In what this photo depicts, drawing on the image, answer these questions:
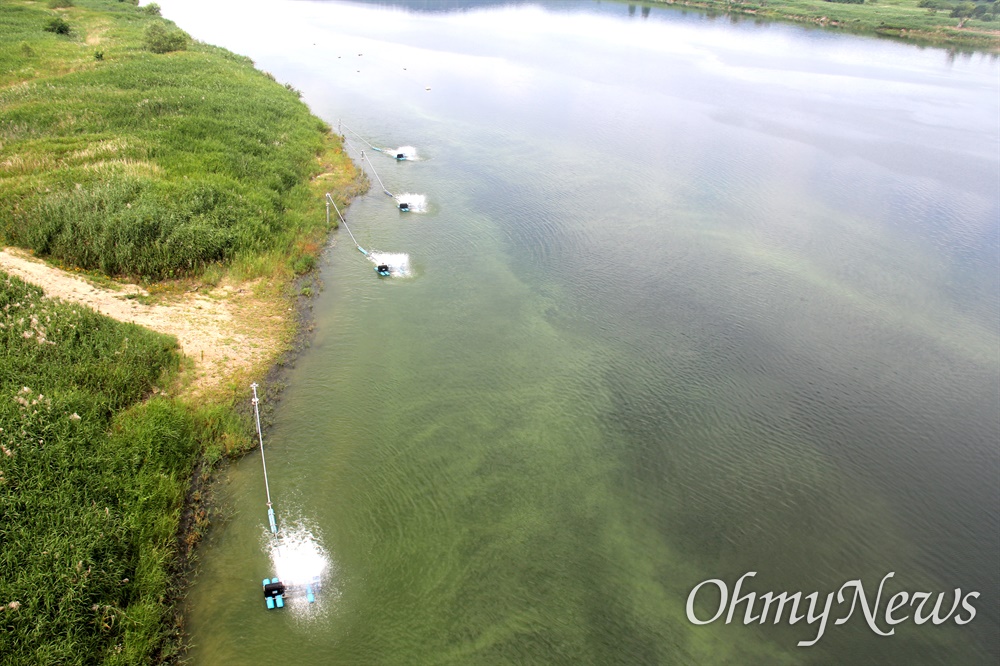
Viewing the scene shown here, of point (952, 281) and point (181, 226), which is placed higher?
point (181, 226)

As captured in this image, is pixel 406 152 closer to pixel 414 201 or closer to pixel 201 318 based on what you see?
pixel 414 201

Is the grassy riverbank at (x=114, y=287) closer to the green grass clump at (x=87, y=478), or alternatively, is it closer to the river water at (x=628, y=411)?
the green grass clump at (x=87, y=478)

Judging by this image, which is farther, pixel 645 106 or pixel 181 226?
pixel 645 106

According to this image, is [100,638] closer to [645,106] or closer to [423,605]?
[423,605]

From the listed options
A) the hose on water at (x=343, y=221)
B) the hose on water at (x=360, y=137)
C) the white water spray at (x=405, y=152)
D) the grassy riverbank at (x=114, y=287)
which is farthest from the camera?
the hose on water at (x=360, y=137)

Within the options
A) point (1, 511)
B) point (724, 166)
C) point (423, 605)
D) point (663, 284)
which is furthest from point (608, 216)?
point (1, 511)

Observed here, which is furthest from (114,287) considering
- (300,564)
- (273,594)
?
(273,594)

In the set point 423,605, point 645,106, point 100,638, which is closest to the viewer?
point 100,638
